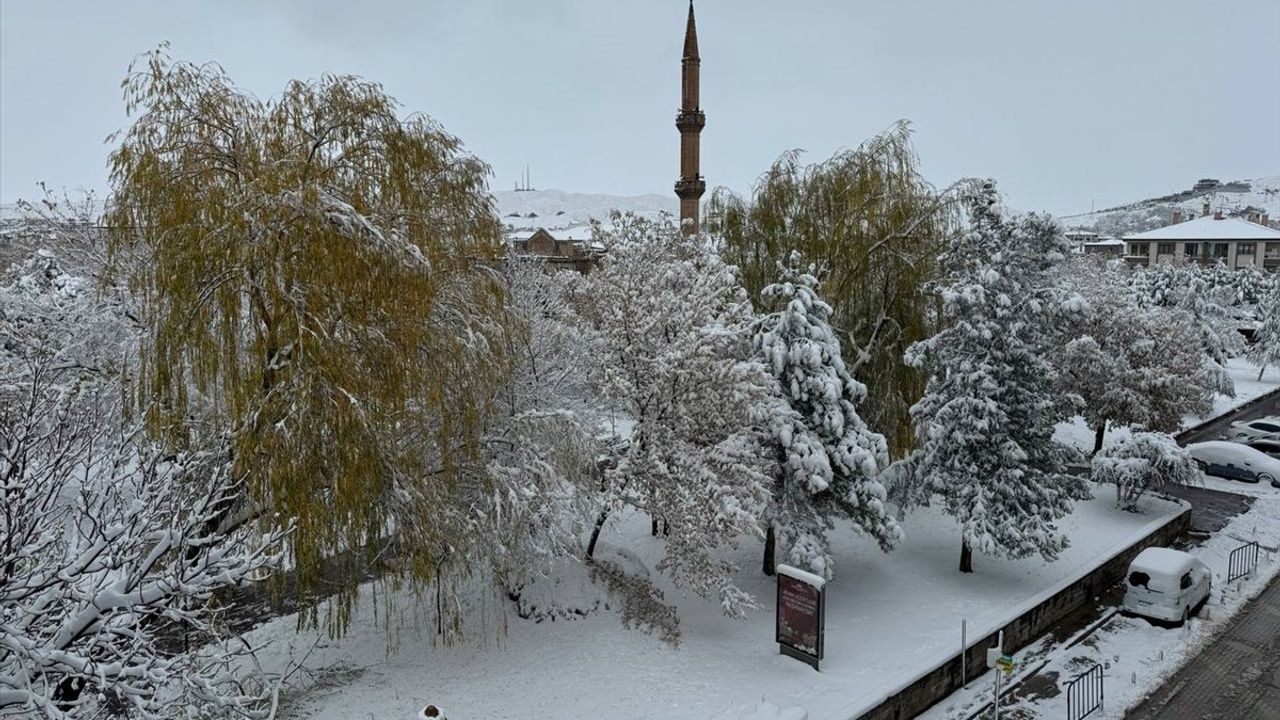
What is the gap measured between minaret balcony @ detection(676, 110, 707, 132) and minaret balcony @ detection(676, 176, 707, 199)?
2493mm

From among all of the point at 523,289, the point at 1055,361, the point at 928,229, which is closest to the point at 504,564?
the point at 523,289

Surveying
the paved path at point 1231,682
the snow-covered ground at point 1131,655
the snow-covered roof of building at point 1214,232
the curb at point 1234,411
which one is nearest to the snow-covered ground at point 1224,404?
the curb at point 1234,411

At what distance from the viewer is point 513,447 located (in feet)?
45.5

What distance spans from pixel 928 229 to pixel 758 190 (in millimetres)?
4491

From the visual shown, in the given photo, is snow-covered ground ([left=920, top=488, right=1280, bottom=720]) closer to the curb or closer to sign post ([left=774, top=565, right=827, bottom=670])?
sign post ([left=774, top=565, right=827, bottom=670])

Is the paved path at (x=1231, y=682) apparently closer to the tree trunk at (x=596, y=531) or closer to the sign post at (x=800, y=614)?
the sign post at (x=800, y=614)

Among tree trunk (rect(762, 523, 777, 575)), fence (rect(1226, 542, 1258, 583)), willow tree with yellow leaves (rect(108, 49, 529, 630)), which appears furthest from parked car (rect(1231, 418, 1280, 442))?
willow tree with yellow leaves (rect(108, 49, 529, 630))

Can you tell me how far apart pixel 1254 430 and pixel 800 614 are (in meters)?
28.7

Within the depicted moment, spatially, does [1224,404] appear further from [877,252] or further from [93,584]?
[93,584]

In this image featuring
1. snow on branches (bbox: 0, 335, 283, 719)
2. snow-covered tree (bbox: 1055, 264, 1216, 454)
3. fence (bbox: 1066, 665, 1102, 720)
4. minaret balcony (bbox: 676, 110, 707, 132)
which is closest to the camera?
snow on branches (bbox: 0, 335, 283, 719)

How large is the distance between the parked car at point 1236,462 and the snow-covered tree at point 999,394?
13.9m

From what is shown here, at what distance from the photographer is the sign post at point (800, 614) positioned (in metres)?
13.7

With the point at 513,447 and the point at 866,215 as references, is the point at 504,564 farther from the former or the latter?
the point at 866,215

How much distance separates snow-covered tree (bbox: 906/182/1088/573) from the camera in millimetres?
17016
